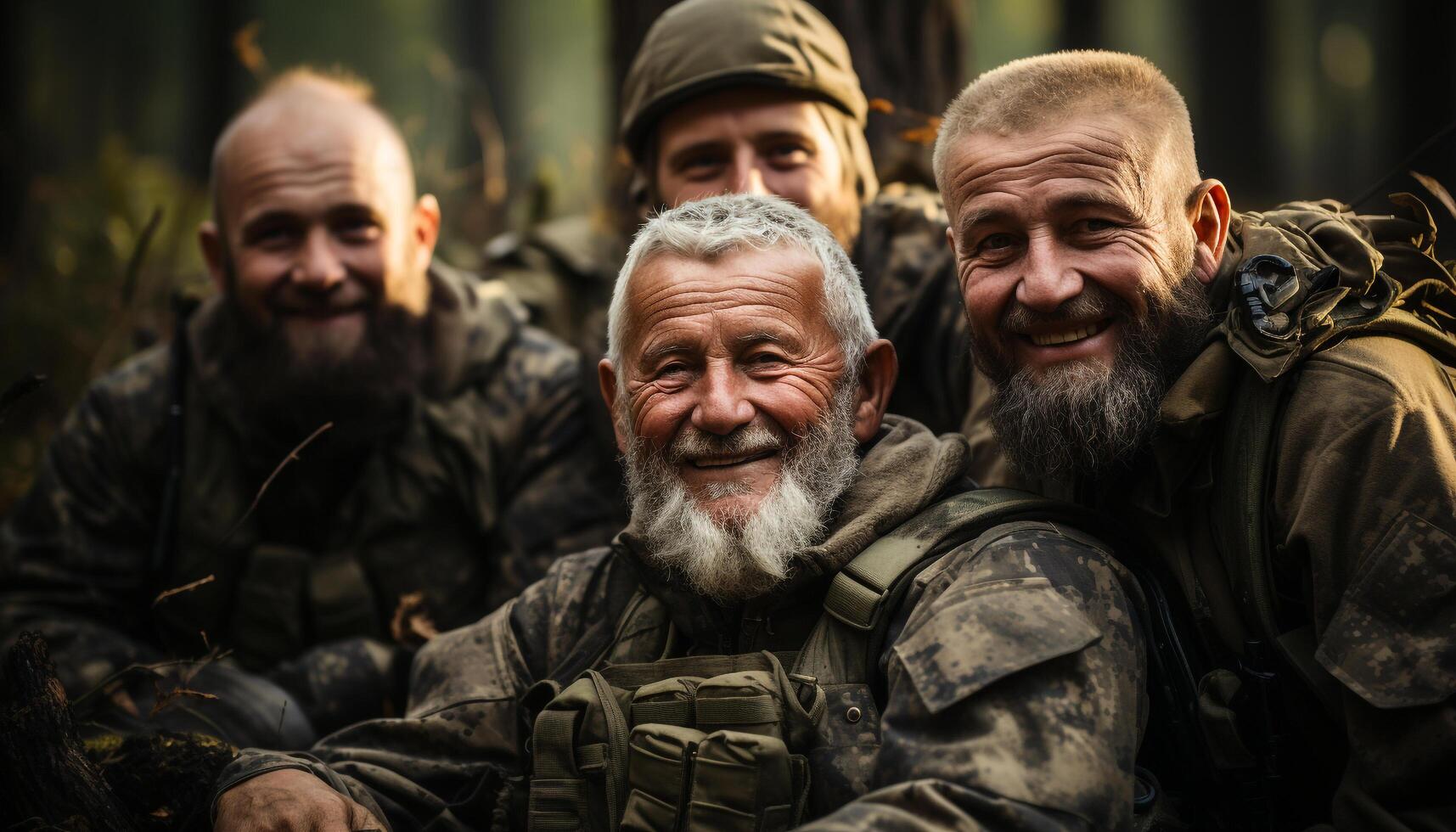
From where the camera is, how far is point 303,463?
16.5ft

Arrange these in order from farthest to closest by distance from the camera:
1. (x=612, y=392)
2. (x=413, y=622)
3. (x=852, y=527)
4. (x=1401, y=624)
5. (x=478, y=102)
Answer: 1. (x=478, y=102)
2. (x=413, y=622)
3. (x=612, y=392)
4. (x=852, y=527)
5. (x=1401, y=624)

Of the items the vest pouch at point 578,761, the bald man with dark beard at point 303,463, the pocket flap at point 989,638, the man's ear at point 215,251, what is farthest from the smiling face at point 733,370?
the man's ear at point 215,251

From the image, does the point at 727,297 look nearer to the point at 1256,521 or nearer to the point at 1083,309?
the point at 1083,309

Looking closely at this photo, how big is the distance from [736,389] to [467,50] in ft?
86.0

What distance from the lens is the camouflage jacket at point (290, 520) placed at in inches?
195

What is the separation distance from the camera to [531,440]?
520cm

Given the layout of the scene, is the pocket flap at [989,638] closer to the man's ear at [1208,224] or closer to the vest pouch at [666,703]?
the vest pouch at [666,703]

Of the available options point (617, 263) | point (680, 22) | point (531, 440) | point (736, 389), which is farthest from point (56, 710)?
point (617, 263)

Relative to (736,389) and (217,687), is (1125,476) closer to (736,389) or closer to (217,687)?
(736,389)

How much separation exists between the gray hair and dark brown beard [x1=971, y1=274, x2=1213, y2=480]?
0.41 meters

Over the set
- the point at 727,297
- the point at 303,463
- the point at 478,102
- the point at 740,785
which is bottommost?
the point at 303,463

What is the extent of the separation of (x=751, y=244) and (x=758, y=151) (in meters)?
1.71

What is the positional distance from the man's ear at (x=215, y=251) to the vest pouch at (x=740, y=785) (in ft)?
11.7

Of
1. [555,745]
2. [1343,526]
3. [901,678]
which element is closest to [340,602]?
[555,745]
